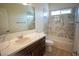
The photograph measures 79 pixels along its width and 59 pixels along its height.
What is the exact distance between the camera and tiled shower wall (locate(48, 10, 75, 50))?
136 centimetres

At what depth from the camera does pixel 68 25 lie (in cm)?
136

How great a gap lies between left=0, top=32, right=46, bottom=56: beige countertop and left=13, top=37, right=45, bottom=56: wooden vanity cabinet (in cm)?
5

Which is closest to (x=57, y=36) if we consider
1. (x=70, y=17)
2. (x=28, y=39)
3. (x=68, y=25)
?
(x=68, y=25)

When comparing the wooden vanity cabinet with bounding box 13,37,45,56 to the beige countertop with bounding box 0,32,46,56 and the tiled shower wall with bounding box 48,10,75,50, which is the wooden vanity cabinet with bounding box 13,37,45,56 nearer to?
the beige countertop with bounding box 0,32,46,56

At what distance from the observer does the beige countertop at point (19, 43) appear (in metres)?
1.28

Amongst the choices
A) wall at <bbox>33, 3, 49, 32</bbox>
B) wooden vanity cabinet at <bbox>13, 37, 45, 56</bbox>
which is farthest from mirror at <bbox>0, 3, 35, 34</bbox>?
wooden vanity cabinet at <bbox>13, 37, 45, 56</bbox>

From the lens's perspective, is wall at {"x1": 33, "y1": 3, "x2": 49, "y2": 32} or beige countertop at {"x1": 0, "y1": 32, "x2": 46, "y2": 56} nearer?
beige countertop at {"x1": 0, "y1": 32, "x2": 46, "y2": 56}

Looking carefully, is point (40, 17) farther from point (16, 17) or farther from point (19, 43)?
point (19, 43)

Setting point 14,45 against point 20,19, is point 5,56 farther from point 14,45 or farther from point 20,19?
point 20,19

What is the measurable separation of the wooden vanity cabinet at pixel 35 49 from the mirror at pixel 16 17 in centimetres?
26

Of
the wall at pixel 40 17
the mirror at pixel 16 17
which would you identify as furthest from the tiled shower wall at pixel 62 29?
the mirror at pixel 16 17

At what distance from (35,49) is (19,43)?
0.27 metres

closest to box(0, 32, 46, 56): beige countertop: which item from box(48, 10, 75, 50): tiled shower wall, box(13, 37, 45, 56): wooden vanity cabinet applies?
box(13, 37, 45, 56): wooden vanity cabinet

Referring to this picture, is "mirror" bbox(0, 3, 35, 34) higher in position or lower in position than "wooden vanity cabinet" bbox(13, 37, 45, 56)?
higher
